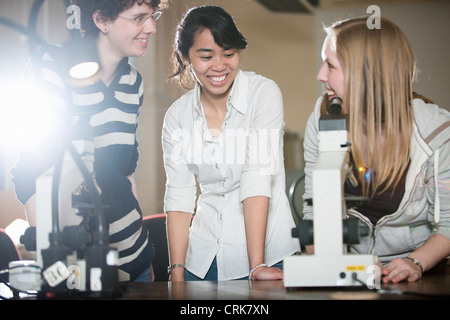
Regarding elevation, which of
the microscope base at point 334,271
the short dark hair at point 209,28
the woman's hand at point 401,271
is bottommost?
the woman's hand at point 401,271

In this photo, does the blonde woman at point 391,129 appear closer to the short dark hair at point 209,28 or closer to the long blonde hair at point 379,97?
the long blonde hair at point 379,97

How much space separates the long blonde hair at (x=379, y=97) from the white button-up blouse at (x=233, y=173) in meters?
0.34

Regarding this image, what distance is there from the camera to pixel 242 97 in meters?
1.67

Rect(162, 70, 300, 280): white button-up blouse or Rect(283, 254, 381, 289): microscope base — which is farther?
Rect(162, 70, 300, 280): white button-up blouse

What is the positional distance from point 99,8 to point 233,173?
622 mm

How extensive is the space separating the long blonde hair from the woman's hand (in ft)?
0.69

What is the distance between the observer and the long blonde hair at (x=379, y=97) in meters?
1.33

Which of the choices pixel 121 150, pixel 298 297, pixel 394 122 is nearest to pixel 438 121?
pixel 394 122

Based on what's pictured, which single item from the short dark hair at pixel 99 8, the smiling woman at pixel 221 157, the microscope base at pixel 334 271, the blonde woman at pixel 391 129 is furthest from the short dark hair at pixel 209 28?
the microscope base at pixel 334 271

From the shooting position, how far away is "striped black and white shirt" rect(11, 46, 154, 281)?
1443 mm

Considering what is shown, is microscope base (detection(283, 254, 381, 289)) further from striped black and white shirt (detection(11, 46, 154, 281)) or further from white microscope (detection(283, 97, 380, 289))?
striped black and white shirt (detection(11, 46, 154, 281))

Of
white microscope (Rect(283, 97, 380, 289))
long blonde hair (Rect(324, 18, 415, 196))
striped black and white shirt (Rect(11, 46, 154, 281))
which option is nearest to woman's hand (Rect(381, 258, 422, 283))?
white microscope (Rect(283, 97, 380, 289))

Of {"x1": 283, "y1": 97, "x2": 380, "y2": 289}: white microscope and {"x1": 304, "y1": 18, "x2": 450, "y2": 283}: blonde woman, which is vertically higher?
{"x1": 304, "y1": 18, "x2": 450, "y2": 283}: blonde woman
